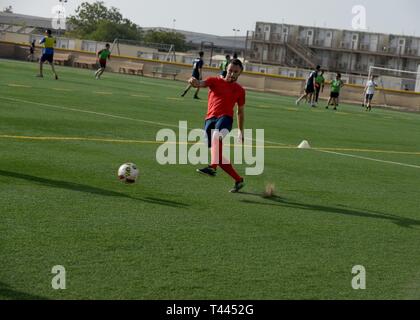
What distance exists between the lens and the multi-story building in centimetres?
10875

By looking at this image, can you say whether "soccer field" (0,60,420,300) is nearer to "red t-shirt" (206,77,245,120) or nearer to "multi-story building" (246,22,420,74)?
"red t-shirt" (206,77,245,120)

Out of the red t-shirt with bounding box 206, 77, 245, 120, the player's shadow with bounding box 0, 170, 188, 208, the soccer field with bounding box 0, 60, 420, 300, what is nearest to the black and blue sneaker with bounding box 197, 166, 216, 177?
the soccer field with bounding box 0, 60, 420, 300

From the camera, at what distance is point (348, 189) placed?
1155cm

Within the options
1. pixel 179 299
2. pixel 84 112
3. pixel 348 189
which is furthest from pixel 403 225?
pixel 84 112

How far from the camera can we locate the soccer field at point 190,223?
6.12 m

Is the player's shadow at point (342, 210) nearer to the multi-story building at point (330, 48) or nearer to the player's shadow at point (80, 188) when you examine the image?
the player's shadow at point (80, 188)

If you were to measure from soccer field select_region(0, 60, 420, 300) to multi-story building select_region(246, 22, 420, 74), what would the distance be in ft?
309

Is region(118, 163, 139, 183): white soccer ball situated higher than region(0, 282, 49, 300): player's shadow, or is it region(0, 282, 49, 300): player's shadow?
region(118, 163, 139, 183): white soccer ball

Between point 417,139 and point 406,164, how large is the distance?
→ 8065mm

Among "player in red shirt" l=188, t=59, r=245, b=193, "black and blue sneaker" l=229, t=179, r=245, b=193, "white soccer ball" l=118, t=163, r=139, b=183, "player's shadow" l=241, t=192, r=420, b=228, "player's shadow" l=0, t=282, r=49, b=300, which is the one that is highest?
"player in red shirt" l=188, t=59, r=245, b=193

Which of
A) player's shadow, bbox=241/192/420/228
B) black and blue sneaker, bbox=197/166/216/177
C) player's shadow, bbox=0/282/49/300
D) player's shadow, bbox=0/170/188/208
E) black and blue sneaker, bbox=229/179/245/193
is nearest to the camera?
player's shadow, bbox=0/282/49/300

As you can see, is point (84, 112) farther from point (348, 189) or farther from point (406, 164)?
point (348, 189)

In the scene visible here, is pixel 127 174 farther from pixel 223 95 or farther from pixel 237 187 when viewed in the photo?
pixel 223 95

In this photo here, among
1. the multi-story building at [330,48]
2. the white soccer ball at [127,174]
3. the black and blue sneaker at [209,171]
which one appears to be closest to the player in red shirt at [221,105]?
the black and blue sneaker at [209,171]
